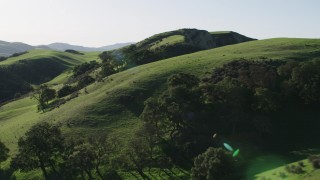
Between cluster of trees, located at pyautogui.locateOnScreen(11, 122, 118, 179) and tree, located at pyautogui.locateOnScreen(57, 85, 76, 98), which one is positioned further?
tree, located at pyautogui.locateOnScreen(57, 85, 76, 98)

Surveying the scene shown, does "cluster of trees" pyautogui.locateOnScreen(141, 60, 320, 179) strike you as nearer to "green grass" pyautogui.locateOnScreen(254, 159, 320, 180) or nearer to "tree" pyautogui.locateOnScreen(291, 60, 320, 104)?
"tree" pyautogui.locateOnScreen(291, 60, 320, 104)

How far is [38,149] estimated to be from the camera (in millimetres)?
72125

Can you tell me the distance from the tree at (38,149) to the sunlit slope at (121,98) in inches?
486

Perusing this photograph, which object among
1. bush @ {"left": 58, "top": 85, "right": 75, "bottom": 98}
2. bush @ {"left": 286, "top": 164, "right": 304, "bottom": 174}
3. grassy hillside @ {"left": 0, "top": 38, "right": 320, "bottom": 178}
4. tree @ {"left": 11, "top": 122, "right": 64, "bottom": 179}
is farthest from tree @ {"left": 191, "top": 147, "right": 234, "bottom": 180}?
bush @ {"left": 58, "top": 85, "right": 75, "bottom": 98}

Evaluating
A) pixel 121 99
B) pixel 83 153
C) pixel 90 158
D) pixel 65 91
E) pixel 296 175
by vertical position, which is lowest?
pixel 90 158

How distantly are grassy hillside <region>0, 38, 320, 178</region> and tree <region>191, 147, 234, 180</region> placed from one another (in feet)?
77.8

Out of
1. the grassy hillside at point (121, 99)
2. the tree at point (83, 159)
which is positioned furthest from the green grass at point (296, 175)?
the grassy hillside at point (121, 99)

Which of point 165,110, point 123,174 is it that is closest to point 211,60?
point 165,110

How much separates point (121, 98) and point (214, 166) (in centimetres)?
4765

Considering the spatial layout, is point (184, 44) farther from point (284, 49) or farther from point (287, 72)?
point (287, 72)

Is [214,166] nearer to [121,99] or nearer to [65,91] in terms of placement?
[121,99]

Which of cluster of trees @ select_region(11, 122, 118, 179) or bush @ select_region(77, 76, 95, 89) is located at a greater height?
bush @ select_region(77, 76, 95, 89)

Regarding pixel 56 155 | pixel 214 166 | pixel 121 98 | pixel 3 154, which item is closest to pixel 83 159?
pixel 56 155

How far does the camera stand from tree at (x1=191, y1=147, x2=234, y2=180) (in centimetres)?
5925
